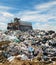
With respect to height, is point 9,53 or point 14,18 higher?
point 14,18

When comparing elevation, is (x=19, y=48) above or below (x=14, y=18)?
below

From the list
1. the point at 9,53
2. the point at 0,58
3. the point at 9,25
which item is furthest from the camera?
the point at 9,25

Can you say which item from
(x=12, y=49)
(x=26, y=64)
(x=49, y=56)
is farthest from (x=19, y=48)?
(x=26, y=64)

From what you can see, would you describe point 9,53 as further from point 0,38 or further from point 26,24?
point 26,24

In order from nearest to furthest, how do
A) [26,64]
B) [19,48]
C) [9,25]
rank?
[26,64] < [19,48] < [9,25]

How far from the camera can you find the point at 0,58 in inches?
607

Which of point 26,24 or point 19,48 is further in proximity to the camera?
point 26,24

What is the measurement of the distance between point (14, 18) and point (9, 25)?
4607mm

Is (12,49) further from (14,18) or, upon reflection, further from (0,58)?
(14,18)

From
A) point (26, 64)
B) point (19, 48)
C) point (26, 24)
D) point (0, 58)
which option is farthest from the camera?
point (26, 24)

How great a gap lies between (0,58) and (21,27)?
119 ft

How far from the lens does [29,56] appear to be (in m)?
17.1

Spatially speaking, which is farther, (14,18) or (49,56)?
(14,18)

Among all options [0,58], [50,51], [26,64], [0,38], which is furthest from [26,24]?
[26,64]
